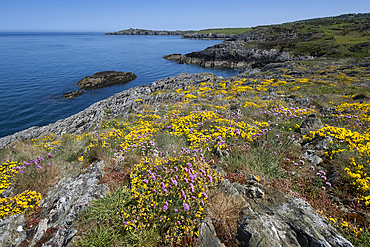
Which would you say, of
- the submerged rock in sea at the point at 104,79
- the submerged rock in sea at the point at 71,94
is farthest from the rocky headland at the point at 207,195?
the submerged rock in sea at the point at 104,79

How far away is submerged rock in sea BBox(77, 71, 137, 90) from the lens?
138ft

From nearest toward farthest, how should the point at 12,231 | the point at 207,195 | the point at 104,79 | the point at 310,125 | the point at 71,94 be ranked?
1. the point at 207,195
2. the point at 12,231
3. the point at 310,125
4. the point at 71,94
5. the point at 104,79

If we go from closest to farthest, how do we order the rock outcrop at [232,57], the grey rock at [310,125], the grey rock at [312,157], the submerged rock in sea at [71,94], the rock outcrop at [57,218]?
the rock outcrop at [57,218], the grey rock at [312,157], the grey rock at [310,125], the submerged rock in sea at [71,94], the rock outcrop at [232,57]

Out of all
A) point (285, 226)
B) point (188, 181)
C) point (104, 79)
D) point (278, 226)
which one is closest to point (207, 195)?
point (188, 181)

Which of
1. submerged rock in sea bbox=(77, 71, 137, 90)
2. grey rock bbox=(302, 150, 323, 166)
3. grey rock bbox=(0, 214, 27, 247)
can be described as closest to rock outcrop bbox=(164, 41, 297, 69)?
submerged rock in sea bbox=(77, 71, 137, 90)

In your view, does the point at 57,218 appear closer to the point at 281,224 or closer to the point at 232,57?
the point at 281,224

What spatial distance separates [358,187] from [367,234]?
1.40m

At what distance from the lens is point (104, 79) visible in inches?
1828

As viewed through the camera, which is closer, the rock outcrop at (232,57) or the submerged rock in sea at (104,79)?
the submerged rock in sea at (104,79)

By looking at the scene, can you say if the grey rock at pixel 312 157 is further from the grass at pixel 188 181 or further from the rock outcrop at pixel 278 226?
the rock outcrop at pixel 278 226

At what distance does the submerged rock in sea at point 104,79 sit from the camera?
138 feet

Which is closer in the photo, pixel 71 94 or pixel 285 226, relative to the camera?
pixel 285 226

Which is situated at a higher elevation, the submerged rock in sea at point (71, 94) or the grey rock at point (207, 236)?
the grey rock at point (207, 236)

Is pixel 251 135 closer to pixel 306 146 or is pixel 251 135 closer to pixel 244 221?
pixel 306 146
